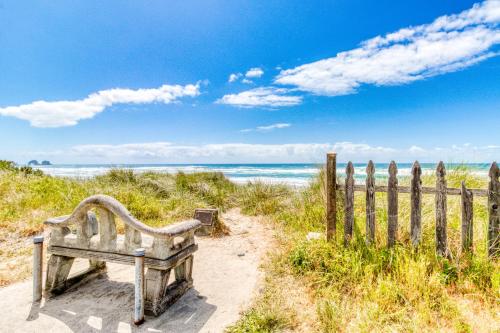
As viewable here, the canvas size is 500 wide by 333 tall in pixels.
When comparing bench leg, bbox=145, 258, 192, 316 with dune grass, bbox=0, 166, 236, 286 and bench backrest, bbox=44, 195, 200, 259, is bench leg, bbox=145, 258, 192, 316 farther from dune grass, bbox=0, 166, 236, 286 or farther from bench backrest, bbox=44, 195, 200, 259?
dune grass, bbox=0, 166, 236, 286

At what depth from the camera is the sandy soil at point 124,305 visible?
3225 millimetres

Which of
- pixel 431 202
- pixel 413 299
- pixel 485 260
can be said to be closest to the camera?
pixel 413 299

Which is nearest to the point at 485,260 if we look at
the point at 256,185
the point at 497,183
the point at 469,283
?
the point at 469,283

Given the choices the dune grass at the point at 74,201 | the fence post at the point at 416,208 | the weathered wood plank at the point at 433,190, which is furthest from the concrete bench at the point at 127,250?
the fence post at the point at 416,208

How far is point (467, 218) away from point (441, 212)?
323mm

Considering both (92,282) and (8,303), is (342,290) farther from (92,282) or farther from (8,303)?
(8,303)

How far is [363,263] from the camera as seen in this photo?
4223mm

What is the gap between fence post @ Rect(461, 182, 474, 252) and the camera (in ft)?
13.5

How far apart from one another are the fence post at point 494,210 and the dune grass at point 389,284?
0.18 metres

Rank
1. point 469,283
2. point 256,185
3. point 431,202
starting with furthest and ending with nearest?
point 256,185 < point 431,202 < point 469,283

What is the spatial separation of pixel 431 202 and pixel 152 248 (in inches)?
209

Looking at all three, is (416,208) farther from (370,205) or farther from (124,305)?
(124,305)

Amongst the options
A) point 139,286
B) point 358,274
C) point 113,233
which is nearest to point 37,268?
point 113,233

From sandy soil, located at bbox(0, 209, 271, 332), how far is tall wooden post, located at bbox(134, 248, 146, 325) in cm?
11
